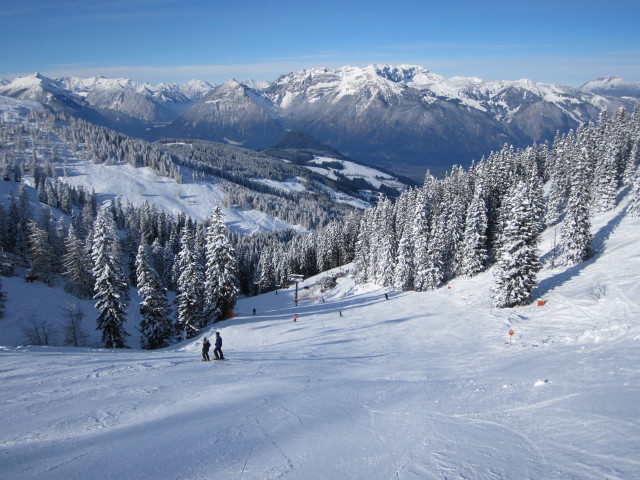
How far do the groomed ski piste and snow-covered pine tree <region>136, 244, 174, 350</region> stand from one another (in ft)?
55.8

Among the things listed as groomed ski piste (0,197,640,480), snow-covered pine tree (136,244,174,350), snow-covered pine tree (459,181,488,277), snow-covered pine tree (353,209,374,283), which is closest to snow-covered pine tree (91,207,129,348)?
snow-covered pine tree (136,244,174,350)

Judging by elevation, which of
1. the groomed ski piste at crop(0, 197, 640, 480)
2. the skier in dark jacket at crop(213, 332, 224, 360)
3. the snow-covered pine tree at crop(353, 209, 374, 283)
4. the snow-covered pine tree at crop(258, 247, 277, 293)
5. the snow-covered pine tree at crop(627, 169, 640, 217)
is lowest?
the snow-covered pine tree at crop(258, 247, 277, 293)

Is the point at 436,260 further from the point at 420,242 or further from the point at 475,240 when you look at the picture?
the point at 475,240

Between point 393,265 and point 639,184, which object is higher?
point 639,184

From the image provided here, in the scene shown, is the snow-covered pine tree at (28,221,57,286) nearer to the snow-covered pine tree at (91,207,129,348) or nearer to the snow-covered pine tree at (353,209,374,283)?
the snow-covered pine tree at (91,207,129,348)

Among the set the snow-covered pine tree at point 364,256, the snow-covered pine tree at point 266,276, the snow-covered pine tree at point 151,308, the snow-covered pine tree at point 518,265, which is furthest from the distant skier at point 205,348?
the snow-covered pine tree at point 266,276

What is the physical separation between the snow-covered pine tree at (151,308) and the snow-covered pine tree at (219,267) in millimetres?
5150

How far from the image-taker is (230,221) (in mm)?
187500

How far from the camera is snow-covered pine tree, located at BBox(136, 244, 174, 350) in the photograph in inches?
1499

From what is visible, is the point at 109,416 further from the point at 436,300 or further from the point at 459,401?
the point at 436,300

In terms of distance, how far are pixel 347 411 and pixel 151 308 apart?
34262mm

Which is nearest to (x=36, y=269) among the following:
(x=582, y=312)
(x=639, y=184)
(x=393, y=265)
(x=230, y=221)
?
(x=393, y=265)

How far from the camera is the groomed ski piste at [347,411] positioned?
23.5ft

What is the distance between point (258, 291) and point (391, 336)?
70.3 metres
